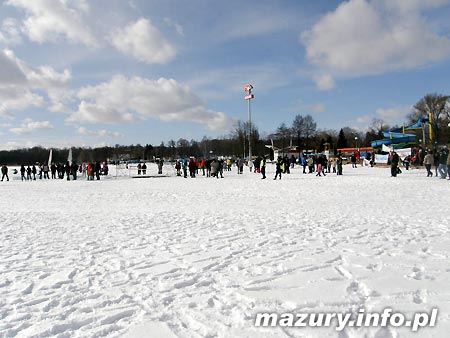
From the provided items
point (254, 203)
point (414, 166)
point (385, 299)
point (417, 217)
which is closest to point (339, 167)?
point (414, 166)

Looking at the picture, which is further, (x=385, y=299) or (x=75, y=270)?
(x=75, y=270)

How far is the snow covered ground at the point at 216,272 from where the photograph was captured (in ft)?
11.1

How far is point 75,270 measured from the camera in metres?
5.04

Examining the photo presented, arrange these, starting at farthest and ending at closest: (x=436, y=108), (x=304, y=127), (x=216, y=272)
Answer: (x=304, y=127)
(x=436, y=108)
(x=216, y=272)

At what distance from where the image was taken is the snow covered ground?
3.40m

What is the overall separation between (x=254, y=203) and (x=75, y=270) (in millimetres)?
7604

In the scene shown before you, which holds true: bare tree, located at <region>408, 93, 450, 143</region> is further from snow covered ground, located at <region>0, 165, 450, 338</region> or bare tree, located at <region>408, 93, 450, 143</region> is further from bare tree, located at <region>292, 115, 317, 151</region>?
snow covered ground, located at <region>0, 165, 450, 338</region>

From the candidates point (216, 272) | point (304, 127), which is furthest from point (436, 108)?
point (216, 272)

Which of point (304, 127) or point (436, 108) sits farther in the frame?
point (304, 127)

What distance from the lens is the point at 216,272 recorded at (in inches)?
186

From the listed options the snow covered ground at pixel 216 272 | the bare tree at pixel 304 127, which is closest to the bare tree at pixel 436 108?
the bare tree at pixel 304 127

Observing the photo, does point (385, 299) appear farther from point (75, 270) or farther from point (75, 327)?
point (75, 270)

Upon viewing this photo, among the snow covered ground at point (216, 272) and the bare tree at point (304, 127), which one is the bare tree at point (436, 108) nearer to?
the bare tree at point (304, 127)

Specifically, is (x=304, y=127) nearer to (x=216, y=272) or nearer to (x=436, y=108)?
(x=436, y=108)
